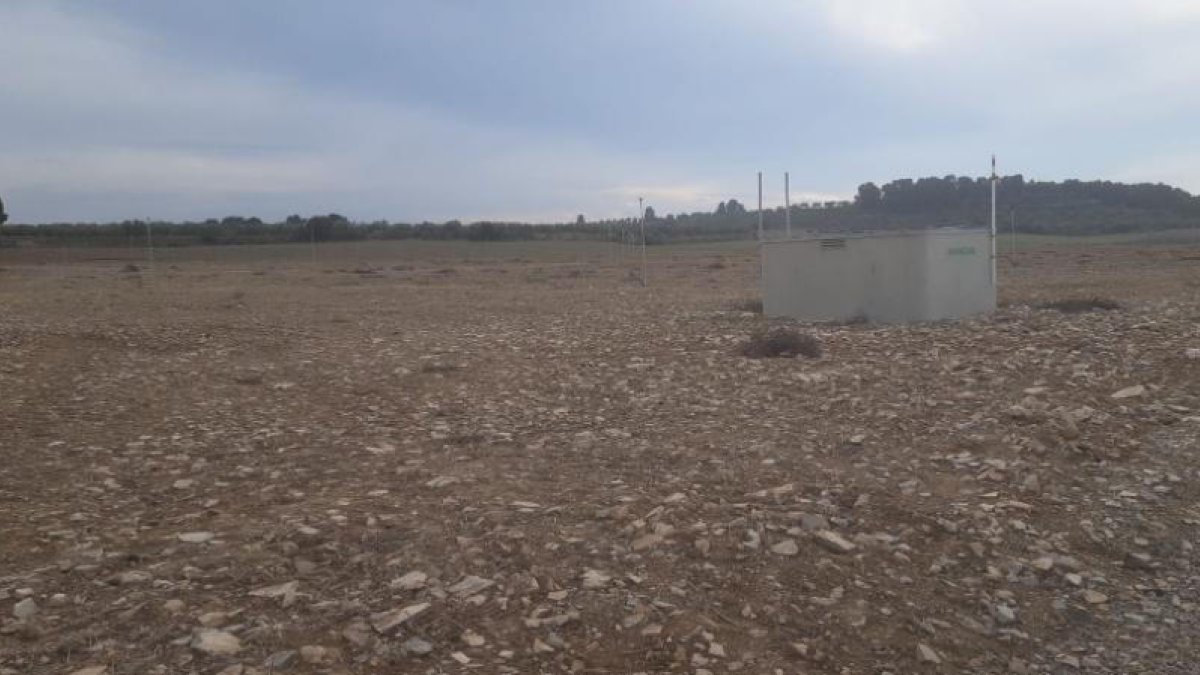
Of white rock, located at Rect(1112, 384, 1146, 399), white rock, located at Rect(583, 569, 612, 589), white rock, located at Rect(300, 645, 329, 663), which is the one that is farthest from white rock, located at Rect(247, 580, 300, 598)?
white rock, located at Rect(1112, 384, 1146, 399)

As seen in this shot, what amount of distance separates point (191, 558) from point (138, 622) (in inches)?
28.2

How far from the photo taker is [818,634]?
155 inches

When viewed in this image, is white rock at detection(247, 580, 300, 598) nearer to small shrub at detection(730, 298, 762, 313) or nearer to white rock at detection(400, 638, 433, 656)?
white rock at detection(400, 638, 433, 656)

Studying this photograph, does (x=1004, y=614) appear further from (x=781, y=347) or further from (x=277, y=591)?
(x=781, y=347)

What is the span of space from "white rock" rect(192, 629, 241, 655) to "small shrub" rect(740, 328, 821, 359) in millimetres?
7538

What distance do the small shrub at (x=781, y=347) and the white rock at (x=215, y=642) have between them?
24.7 ft

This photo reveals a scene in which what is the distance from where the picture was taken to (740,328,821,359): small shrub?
411 inches

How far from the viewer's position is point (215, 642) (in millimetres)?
3635

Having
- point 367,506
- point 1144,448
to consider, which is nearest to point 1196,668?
point 1144,448

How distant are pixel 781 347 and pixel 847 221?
15338mm

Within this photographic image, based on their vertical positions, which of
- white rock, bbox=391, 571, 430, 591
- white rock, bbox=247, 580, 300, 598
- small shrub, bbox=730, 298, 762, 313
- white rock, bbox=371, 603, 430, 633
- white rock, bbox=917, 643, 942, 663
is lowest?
white rock, bbox=917, 643, 942, 663

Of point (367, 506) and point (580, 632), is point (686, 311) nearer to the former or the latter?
point (367, 506)

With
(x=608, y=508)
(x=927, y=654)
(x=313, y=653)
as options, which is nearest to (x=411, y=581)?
(x=313, y=653)

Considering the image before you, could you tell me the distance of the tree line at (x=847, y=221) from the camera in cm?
2294
